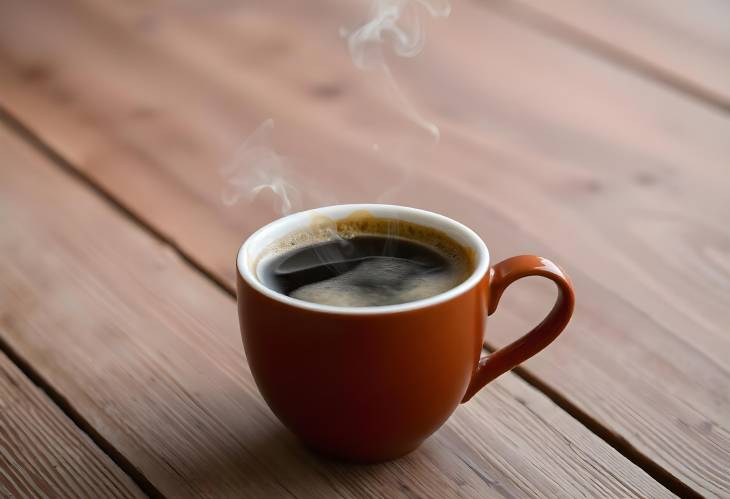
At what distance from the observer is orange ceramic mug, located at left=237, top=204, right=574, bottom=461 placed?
25.1 inches

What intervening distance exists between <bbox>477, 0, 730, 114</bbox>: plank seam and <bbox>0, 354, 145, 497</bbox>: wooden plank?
0.97 metres

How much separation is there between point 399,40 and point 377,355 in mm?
933

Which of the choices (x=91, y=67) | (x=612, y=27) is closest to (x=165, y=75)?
(x=91, y=67)

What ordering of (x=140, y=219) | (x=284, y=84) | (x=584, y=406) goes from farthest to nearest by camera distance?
(x=284, y=84) → (x=140, y=219) → (x=584, y=406)

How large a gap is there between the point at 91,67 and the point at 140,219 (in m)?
0.46

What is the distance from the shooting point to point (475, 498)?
68 centimetres

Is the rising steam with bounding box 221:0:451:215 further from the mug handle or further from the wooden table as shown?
the mug handle

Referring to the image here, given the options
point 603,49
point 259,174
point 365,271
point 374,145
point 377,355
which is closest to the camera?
point 377,355

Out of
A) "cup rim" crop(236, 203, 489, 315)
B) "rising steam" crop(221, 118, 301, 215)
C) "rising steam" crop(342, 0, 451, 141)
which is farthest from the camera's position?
"rising steam" crop(342, 0, 451, 141)

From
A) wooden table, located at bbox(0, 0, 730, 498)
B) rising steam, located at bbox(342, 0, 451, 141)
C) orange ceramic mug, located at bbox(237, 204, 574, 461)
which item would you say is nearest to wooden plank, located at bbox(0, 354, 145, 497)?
wooden table, located at bbox(0, 0, 730, 498)

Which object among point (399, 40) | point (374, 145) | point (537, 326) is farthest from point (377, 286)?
point (399, 40)

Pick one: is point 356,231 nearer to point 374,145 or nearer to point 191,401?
point 191,401

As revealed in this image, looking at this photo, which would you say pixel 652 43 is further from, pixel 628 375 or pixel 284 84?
pixel 628 375

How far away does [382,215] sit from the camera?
77 cm
